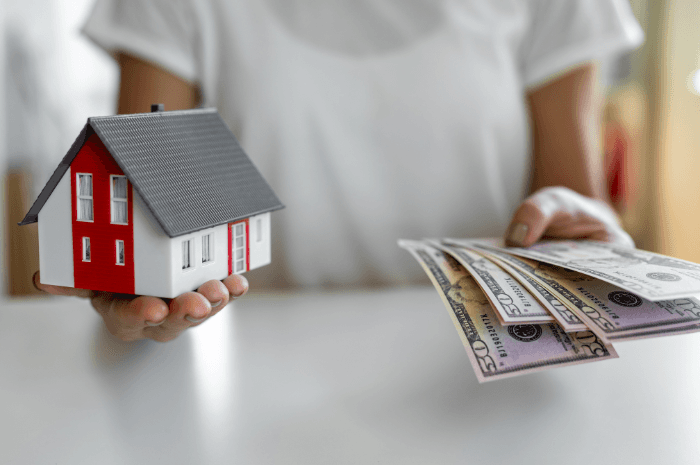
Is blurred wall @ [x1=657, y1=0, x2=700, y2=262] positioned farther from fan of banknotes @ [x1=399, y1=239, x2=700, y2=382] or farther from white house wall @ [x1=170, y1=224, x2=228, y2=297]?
white house wall @ [x1=170, y1=224, x2=228, y2=297]

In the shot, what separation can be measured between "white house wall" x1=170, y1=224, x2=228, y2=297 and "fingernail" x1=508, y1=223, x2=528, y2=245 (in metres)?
0.45

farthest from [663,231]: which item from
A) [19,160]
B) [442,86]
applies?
[19,160]

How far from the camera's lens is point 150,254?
55cm

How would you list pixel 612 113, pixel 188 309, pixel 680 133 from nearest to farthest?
pixel 188 309 → pixel 680 133 → pixel 612 113

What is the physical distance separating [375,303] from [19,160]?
1833 mm

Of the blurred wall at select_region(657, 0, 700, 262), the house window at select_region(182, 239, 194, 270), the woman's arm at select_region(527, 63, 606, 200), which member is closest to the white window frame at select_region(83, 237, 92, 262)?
the house window at select_region(182, 239, 194, 270)

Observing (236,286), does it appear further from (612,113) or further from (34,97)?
(612,113)

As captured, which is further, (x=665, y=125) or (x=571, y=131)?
(x=665, y=125)

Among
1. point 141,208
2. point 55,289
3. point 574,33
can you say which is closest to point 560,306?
point 141,208

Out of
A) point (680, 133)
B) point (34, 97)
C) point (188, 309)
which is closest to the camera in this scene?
point (188, 309)

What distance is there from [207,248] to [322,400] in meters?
0.23

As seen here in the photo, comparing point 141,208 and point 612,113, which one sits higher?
point 612,113

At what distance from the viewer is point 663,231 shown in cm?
217

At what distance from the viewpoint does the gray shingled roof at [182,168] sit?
1.69ft
